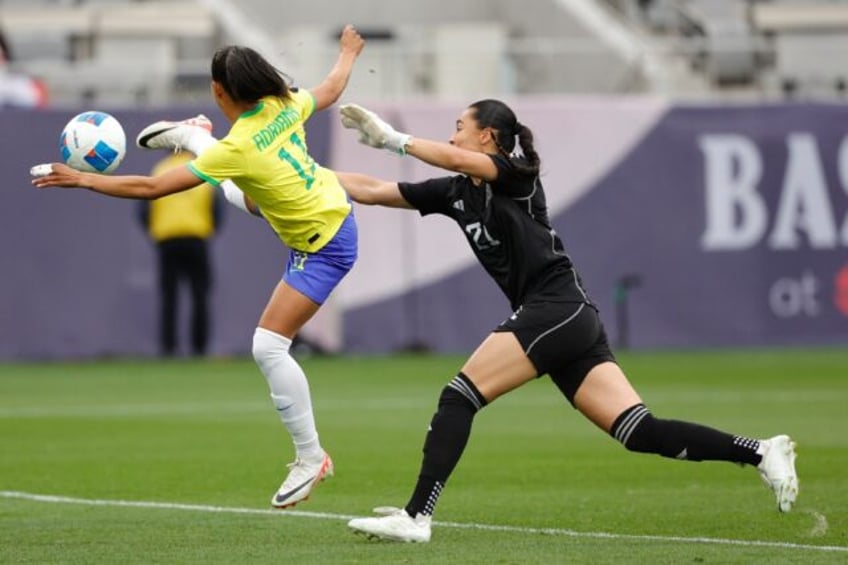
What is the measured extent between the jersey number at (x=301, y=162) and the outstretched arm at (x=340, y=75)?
34cm

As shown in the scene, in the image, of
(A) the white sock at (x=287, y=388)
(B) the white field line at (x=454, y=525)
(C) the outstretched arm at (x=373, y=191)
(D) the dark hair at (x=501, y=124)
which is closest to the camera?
(B) the white field line at (x=454, y=525)

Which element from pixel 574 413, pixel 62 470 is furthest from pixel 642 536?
pixel 574 413

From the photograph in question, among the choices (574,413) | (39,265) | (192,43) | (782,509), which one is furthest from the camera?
(192,43)

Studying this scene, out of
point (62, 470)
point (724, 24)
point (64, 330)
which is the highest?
point (724, 24)

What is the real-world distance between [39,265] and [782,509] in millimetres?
16897

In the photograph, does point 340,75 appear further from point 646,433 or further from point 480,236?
point 646,433

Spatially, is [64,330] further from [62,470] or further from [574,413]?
[62,470]

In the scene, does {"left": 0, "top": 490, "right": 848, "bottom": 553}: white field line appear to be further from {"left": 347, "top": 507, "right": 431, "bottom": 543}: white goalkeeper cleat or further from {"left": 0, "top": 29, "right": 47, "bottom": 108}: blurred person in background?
{"left": 0, "top": 29, "right": 47, "bottom": 108}: blurred person in background

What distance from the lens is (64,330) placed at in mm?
23953

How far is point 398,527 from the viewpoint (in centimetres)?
838

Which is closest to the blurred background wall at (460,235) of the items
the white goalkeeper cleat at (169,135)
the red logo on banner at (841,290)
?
the red logo on banner at (841,290)

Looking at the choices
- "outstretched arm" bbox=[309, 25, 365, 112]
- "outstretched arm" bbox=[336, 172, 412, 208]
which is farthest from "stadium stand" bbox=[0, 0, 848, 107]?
"outstretched arm" bbox=[336, 172, 412, 208]

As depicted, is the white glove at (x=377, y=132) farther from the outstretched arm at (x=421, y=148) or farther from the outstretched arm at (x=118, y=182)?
the outstretched arm at (x=118, y=182)

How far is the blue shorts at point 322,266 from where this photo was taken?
30.7 ft
